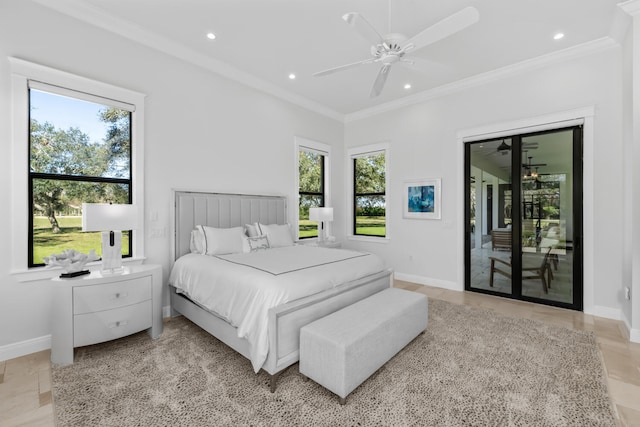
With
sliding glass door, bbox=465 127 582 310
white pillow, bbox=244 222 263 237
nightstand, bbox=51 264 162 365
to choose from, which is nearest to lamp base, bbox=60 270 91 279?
nightstand, bbox=51 264 162 365

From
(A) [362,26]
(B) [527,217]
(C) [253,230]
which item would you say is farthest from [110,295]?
(B) [527,217]

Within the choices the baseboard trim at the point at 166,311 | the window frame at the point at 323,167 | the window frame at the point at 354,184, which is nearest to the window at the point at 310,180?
the window frame at the point at 323,167

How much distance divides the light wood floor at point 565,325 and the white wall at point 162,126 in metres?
0.40

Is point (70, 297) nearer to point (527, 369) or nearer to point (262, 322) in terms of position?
point (262, 322)

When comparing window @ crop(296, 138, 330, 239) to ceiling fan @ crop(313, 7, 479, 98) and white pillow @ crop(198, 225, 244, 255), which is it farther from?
ceiling fan @ crop(313, 7, 479, 98)

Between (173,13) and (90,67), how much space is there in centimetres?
101

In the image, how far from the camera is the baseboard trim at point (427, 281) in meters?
4.46

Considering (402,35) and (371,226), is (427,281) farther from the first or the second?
(402,35)

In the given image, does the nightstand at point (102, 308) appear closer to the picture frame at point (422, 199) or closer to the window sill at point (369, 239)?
the window sill at point (369, 239)

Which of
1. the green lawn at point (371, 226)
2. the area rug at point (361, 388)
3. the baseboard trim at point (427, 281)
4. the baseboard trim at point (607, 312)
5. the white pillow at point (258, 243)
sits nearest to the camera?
the area rug at point (361, 388)

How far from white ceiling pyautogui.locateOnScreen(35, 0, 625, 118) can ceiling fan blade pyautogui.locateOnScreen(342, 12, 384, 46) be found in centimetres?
61

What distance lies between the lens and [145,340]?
275 centimetres

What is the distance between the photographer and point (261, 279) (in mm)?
2215

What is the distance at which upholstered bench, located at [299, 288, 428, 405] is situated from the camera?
5.95 feet
